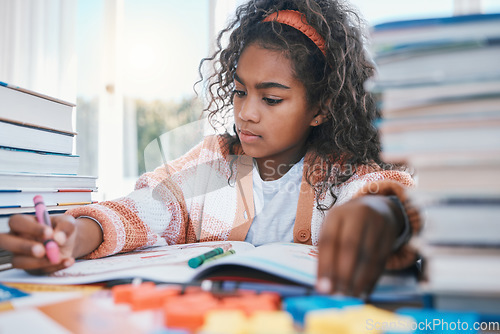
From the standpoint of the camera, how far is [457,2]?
151cm

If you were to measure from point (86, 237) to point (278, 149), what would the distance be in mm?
455

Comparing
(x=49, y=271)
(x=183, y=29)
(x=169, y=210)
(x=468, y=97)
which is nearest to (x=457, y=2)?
(x=183, y=29)

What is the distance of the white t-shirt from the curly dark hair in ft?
0.26

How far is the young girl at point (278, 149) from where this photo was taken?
0.76m

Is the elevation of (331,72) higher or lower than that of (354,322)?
higher

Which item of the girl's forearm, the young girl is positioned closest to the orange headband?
the young girl

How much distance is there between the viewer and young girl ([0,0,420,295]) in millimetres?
764

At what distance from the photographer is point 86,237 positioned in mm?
523

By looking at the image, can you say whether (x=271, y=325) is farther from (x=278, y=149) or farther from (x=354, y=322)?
(x=278, y=149)

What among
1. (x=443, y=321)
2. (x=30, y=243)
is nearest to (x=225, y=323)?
(x=443, y=321)

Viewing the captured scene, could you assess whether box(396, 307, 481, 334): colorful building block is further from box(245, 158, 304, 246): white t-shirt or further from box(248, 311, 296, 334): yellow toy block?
box(245, 158, 304, 246): white t-shirt

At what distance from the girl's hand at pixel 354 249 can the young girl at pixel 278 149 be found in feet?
1.13

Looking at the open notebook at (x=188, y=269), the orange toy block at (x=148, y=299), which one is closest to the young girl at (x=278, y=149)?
the open notebook at (x=188, y=269)

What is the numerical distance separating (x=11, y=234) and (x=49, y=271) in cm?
6
